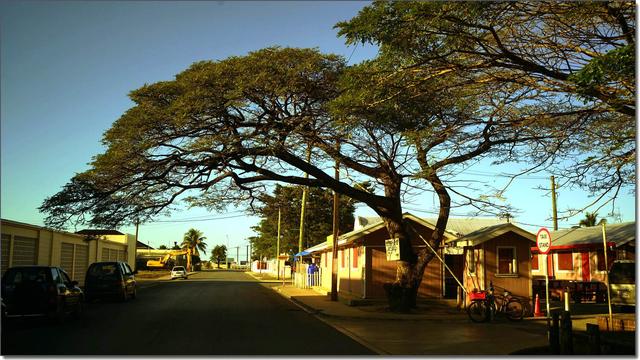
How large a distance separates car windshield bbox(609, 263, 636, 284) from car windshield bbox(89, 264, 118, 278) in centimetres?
1995

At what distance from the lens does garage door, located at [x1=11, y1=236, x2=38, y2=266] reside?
80.6 feet

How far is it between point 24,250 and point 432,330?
747 inches

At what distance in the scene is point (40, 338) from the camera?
41.5 feet

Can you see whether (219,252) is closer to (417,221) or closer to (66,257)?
(66,257)

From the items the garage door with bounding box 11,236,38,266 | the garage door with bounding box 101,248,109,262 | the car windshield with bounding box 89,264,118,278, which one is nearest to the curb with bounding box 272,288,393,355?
the car windshield with bounding box 89,264,118,278

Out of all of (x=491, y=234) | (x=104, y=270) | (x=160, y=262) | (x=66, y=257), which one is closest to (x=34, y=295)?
(x=104, y=270)

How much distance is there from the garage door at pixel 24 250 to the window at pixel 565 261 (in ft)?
90.4

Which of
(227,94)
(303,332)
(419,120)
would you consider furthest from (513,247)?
(227,94)

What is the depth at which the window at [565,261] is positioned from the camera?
107ft

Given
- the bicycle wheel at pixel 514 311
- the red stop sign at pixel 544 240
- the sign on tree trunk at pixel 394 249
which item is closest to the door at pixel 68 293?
the sign on tree trunk at pixel 394 249

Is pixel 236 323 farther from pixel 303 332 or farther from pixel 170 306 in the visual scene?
pixel 170 306

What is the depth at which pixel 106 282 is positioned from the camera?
2525cm

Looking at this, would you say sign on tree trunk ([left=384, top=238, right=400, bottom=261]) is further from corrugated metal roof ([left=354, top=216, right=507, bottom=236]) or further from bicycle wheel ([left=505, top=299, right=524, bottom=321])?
corrugated metal roof ([left=354, top=216, right=507, bottom=236])

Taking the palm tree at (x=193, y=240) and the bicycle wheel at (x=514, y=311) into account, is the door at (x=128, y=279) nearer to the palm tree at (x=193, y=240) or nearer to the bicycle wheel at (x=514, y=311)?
the bicycle wheel at (x=514, y=311)
